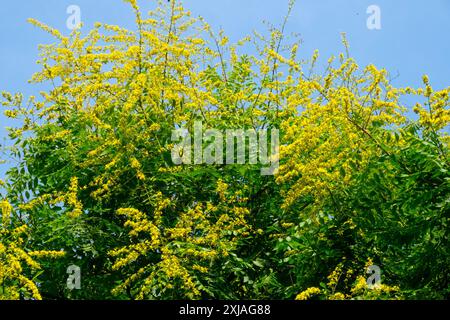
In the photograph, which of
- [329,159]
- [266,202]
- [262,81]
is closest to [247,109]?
[262,81]

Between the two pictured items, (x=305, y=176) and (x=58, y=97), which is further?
(x=58, y=97)

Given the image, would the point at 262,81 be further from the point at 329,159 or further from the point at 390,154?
the point at 390,154

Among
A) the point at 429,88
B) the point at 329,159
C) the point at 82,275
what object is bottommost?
the point at 82,275

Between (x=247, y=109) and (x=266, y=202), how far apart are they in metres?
1.25

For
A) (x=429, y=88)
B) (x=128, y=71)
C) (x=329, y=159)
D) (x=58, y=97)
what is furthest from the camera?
(x=58, y=97)

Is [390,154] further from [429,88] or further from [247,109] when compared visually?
[247,109]

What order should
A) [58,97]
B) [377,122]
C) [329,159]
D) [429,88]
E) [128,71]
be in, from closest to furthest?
[429,88] < [329,159] < [377,122] < [128,71] < [58,97]

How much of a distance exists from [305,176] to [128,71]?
9.01 feet

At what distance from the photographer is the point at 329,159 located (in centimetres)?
766

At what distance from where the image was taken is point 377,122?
8391mm

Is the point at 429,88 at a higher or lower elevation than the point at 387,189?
higher

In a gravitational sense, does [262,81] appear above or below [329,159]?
above

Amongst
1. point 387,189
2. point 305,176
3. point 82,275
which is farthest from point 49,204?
point 387,189

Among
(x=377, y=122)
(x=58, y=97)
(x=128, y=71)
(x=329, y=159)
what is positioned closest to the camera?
(x=329, y=159)
